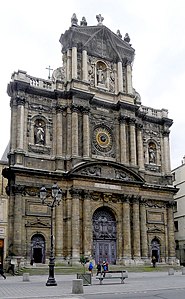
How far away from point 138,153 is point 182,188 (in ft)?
44.0

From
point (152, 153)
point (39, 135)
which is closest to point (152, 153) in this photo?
point (152, 153)

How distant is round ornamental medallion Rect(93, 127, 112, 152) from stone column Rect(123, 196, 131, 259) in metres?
5.69

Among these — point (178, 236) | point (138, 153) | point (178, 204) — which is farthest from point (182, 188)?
point (138, 153)

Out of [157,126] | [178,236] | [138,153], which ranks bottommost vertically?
[178,236]

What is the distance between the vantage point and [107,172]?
131 feet

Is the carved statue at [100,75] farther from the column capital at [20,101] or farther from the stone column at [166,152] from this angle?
the column capital at [20,101]

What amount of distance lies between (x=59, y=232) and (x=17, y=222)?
4.22 m

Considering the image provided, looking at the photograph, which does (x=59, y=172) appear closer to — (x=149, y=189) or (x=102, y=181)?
(x=102, y=181)

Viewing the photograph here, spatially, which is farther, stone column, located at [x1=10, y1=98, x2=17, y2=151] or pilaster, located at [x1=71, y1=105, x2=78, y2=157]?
pilaster, located at [x1=71, y1=105, x2=78, y2=157]

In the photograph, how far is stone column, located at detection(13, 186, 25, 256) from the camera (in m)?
34.5

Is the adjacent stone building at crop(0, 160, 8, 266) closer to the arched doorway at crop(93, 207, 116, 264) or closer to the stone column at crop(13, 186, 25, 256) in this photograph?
the stone column at crop(13, 186, 25, 256)

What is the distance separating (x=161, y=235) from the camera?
42.8 m

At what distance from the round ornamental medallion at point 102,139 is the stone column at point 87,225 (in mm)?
5918

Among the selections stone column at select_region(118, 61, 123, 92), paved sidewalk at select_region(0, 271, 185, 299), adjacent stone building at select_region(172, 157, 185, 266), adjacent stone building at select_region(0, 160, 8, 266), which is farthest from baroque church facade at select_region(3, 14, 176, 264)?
adjacent stone building at select_region(0, 160, 8, 266)
